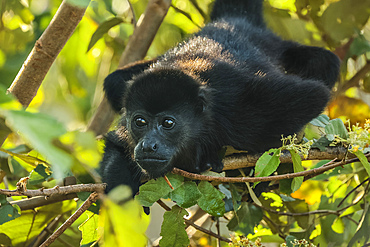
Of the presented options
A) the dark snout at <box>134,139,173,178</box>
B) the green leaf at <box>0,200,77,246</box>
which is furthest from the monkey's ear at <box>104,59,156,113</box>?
the green leaf at <box>0,200,77,246</box>

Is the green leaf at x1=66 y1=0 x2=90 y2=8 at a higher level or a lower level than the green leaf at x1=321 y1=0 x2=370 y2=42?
lower

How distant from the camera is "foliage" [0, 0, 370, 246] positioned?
0.55 metres

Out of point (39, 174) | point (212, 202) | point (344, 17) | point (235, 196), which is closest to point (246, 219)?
point (235, 196)

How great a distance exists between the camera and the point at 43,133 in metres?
0.47

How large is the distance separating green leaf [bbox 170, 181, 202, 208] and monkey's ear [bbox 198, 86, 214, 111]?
694mm

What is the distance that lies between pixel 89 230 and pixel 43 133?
5.48 ft

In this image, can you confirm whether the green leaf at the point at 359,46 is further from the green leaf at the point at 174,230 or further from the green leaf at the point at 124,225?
the green leaf at the point at 124,225

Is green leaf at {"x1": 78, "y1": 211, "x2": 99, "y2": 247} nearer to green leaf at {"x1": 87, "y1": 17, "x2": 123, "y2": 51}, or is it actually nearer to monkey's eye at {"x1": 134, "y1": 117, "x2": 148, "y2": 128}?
monkey's eye at {"x1": 134, "y1": 117, "x2": 148, "y2": 128}

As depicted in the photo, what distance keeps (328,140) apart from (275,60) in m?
1.35

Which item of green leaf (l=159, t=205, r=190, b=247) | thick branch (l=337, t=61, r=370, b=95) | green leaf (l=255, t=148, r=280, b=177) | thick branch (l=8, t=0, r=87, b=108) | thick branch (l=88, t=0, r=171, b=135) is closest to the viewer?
thick branch (l=8, t=0, r=87, b=108)

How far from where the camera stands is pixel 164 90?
246cm

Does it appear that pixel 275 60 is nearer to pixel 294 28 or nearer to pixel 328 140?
pixel 294 28

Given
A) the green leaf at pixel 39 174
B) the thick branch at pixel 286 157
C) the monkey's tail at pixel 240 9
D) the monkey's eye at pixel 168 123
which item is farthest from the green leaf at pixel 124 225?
the monkey's tail at pixel 240 9

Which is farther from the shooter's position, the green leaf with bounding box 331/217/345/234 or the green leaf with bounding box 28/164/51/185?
the green leaf with bounding box 331/217/345/234
